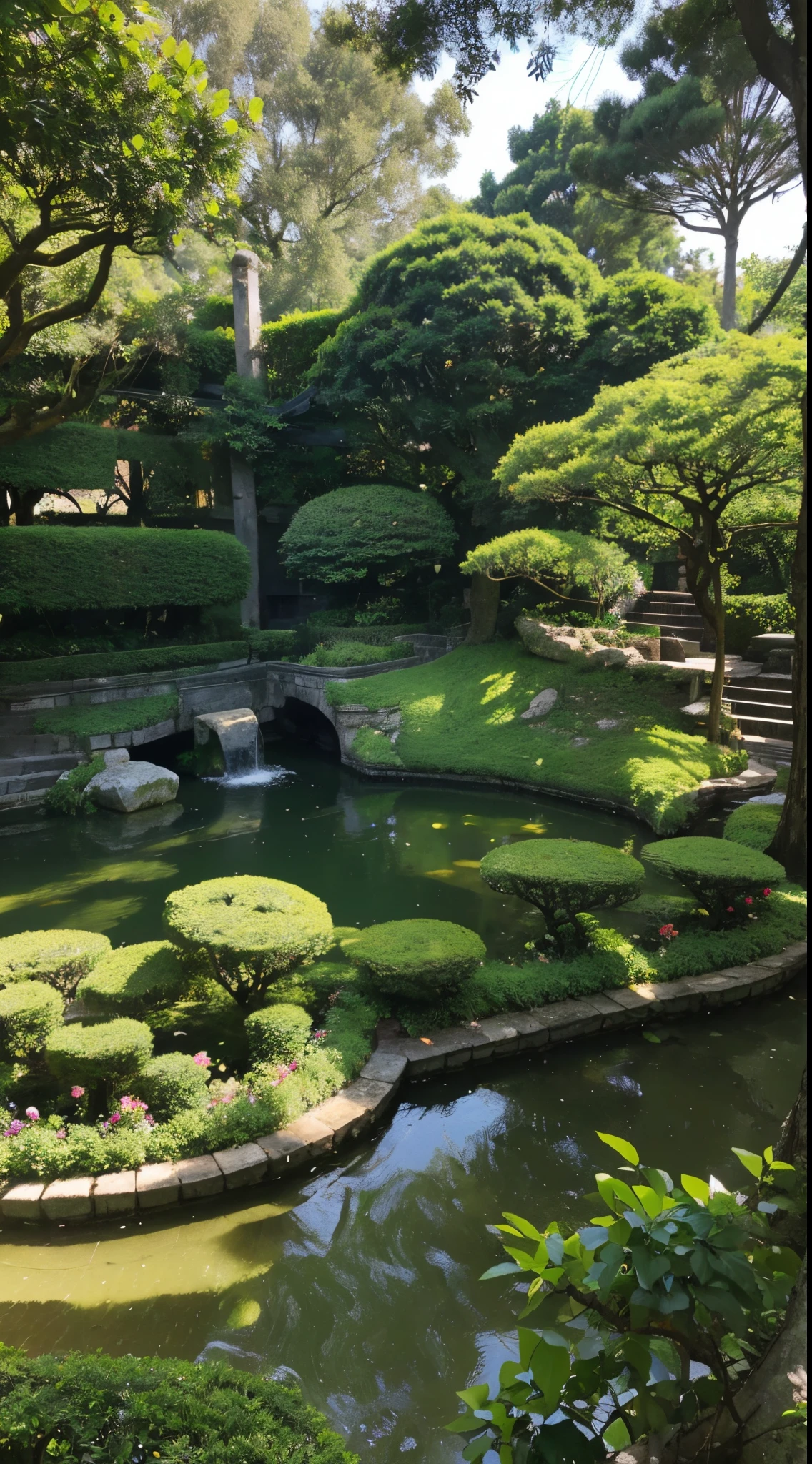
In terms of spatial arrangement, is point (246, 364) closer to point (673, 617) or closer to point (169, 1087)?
point (673, 617)

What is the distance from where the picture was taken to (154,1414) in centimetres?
215

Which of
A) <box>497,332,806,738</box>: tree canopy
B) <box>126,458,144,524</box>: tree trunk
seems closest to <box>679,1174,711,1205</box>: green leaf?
<box>497,332,806,738</box>: tree canopy

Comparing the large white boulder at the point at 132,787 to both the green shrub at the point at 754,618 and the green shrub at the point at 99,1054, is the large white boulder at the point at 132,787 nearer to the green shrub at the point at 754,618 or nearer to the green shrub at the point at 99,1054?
the green shrub at the point at 99,1054

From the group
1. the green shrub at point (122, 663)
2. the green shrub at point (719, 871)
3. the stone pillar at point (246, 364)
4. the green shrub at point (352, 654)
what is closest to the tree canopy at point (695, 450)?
the green shrub at point (719, 871)

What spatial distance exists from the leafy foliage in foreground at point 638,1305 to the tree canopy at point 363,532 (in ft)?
47.8

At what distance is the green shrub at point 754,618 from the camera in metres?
13.3

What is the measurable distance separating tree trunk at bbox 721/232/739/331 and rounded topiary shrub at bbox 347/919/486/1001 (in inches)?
542

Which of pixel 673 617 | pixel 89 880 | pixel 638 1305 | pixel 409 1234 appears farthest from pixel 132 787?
pixel 673 617

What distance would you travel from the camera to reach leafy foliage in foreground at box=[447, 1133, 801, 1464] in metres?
1.70

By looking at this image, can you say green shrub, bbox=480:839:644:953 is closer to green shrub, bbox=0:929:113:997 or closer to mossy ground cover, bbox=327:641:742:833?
green shrub, bbox=0:929:113:997

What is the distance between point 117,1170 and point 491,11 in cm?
682

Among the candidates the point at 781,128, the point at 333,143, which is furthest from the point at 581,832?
the point at 333,143

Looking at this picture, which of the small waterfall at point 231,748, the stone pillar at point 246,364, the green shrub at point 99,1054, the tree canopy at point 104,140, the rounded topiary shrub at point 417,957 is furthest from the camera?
the stone pillar at point 246,364

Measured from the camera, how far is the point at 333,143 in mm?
20328
